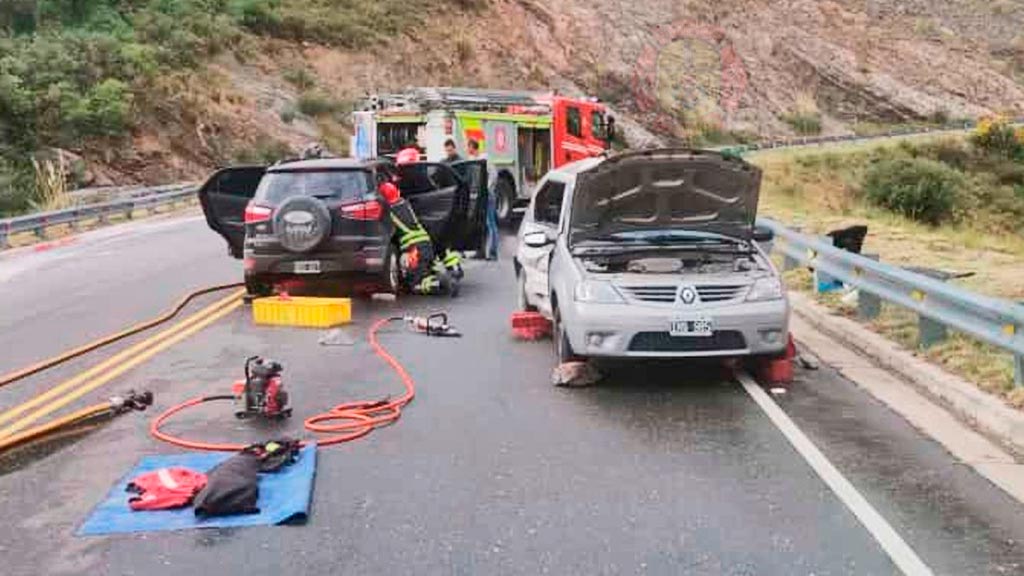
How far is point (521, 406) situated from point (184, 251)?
1354 centimetres

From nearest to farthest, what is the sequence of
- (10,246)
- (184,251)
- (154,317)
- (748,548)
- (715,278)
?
(748,548) → (715,278) → (154,317) → (184,251) → (10,246)

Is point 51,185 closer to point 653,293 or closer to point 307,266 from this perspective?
point 307,266

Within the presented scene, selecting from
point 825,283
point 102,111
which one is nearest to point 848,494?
point 825,283

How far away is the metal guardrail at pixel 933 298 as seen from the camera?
27.3 ft

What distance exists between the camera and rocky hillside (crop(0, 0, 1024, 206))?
38656mm

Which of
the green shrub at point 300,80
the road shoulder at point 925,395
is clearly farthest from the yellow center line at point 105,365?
the green shrub at point 300,80

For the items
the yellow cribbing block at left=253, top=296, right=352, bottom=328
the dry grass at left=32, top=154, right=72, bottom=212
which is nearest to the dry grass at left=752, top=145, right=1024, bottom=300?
the yellow cribbing block at left=253, top=296, right=352, bottom=328

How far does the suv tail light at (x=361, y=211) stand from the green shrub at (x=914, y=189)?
2420cm

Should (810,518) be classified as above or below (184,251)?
above

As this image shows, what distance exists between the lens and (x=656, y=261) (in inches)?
372

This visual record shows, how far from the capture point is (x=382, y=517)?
5957 mm

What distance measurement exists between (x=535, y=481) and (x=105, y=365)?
197 inches

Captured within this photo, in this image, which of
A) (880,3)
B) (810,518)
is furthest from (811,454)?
(880,3)

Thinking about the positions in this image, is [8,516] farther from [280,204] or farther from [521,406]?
[280,204]
